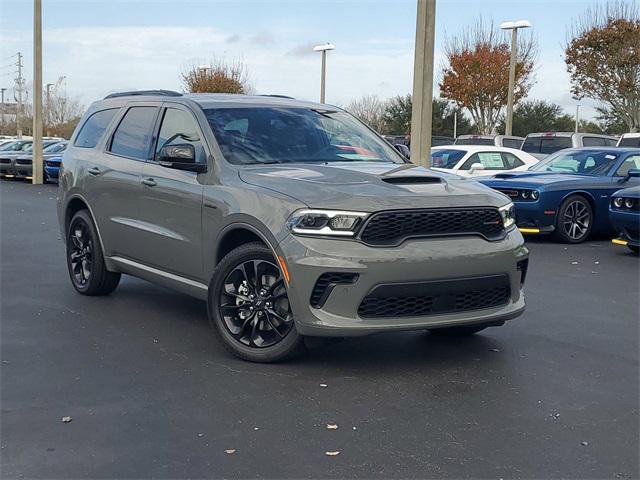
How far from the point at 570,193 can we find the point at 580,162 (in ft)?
3.83

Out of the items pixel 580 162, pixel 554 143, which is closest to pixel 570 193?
pixel 580 162

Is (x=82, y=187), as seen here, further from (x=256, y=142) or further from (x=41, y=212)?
(x=41, y=212)

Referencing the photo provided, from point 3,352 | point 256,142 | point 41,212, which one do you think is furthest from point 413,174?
point 41,212

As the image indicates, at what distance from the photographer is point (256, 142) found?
6.13m

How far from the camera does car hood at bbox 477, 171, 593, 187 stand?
12.2 metres

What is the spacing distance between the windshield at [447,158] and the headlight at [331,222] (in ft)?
35.6

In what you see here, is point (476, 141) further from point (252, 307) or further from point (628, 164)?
point (252, 307)

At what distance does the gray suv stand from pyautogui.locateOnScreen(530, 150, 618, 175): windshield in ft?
22.5

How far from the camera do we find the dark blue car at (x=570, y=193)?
39.4 feet

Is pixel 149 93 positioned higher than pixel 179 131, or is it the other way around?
pixel 149 93

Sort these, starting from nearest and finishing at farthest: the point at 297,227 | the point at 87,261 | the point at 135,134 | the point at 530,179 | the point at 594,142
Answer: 1. the point at 297,227
2. the point at 135,134
3. the point at 87,261
4. the point at 530,179
5. the point at 594,142

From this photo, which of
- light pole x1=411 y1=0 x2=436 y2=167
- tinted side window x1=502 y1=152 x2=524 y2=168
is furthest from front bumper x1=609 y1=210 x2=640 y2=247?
tinted side window x1=502 y1=152 x2=524 y2=168

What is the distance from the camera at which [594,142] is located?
22297 mm

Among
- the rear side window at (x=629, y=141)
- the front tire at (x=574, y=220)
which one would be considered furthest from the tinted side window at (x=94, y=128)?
the rear side window at (x=629, y=141)
